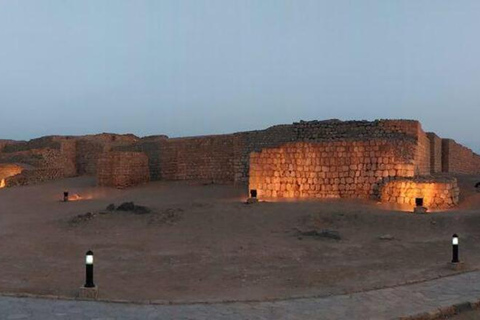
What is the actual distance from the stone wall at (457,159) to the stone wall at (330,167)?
11.8 meters

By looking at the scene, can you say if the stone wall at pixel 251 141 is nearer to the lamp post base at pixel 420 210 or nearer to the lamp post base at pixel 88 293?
the lamp post base at pixel 420 210

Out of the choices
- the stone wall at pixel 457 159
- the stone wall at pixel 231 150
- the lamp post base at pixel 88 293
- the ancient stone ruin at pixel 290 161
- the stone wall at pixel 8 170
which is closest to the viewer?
the lamp post base at pixel 88 293

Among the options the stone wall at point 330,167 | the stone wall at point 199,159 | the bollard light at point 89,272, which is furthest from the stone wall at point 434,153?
the bollard light at point 89,272

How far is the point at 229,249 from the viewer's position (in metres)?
12.0

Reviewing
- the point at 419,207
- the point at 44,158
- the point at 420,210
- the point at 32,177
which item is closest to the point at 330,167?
the point at 419,207

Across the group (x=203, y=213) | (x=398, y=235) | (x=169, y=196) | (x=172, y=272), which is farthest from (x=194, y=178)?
(x=172, y=272)

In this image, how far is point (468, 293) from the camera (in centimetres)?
754

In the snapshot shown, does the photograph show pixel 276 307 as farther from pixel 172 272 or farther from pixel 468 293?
pixel 172 272

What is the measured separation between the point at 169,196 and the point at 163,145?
7.35 meters

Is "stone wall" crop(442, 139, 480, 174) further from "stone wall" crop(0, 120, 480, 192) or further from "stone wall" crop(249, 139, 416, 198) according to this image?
"stone wall" crop(249, 139, 416, 198)

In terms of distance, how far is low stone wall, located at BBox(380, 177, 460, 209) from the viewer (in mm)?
16938

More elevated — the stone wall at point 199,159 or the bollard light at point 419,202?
the stone wall at point 199,159

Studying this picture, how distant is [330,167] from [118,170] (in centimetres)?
1093

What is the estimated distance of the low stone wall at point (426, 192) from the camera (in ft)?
55.6
